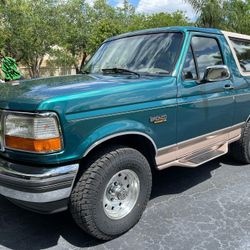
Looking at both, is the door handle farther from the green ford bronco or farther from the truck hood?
the truck hood

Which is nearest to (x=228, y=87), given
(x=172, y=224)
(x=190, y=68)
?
(x=190, y=68)

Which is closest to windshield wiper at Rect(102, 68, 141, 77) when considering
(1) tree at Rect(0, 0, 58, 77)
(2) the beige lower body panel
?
(2) the beige lower body panel

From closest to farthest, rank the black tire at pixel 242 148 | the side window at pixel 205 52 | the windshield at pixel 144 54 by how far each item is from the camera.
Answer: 1. the windshield at pixel 144 54
2. the side window at pixel 205 52
3. the black tire at pixel 242 148

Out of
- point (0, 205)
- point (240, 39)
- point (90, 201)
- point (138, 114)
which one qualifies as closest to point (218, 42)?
point (240, 39)

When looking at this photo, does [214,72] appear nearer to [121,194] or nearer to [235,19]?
[121,194]

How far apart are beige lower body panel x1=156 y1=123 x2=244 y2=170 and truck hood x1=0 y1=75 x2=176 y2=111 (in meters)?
0.85

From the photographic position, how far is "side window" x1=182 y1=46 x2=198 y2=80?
4020 millimetres

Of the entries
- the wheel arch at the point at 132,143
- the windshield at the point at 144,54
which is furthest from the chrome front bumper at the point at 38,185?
the windshield at the point at 144,54

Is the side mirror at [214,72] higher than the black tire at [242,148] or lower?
higher

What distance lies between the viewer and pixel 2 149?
10.2ft

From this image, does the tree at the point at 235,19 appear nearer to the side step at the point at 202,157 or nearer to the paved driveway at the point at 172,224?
the side step at the point at 202,157

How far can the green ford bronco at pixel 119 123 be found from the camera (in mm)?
2893

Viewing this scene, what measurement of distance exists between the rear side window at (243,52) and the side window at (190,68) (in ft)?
3.96

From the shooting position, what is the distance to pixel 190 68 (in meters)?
4.10
